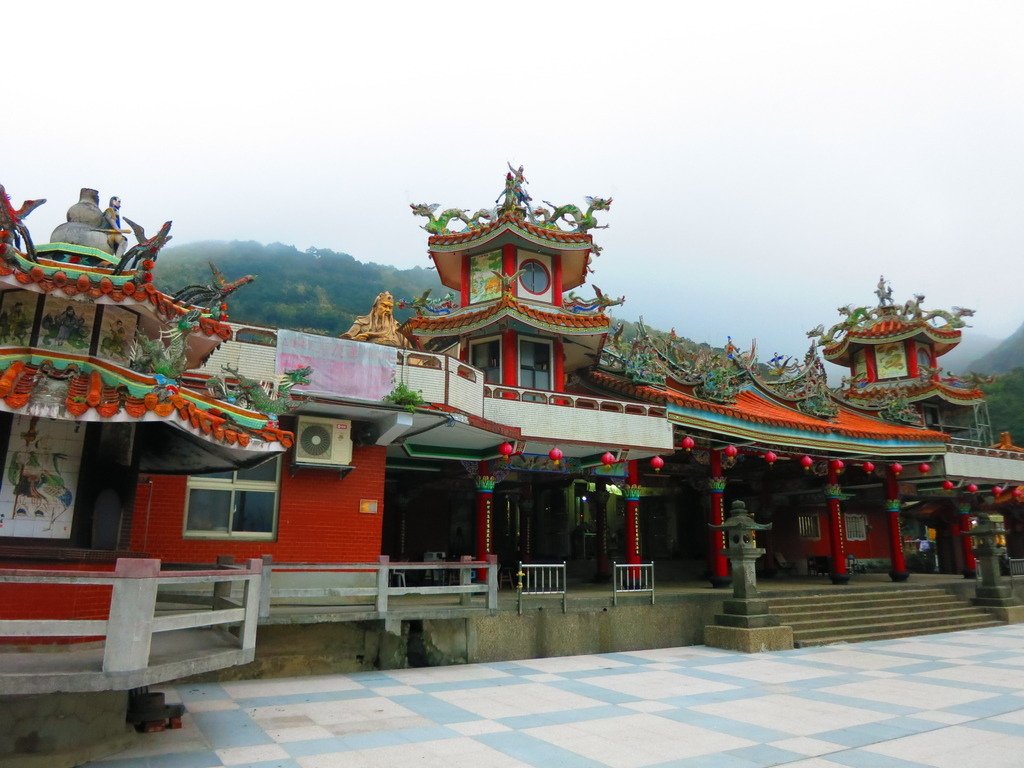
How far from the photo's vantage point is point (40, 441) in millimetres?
6723

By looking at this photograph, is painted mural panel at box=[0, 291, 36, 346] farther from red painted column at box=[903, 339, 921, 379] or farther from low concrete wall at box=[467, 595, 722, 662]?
red painted column at box=[903, 339, 921, 379]

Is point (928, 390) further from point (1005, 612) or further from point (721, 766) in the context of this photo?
point (721, 766)

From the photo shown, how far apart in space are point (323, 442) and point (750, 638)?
27.7 ft

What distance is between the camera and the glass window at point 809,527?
2461cm

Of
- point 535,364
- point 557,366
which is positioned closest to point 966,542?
point 557,366

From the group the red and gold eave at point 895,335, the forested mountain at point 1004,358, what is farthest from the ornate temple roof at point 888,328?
the forested mountain at point 1004,358

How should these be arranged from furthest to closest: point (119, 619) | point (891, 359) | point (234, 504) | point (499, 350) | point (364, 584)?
point (891, 359)
point (499, 350)
point (364, 584)
point (234, 504)
point (119, 619)

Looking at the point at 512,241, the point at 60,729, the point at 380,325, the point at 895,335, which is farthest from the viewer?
the point at 895,335

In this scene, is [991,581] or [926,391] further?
[926,391]

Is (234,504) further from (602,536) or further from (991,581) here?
(991,581)

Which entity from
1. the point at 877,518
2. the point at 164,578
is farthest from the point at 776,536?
the point at 164,578

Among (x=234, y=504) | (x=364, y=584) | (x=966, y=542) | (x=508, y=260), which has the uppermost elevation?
(x=508, y=260)

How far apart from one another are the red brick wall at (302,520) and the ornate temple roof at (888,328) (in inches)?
819

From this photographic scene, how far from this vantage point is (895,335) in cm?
2716
